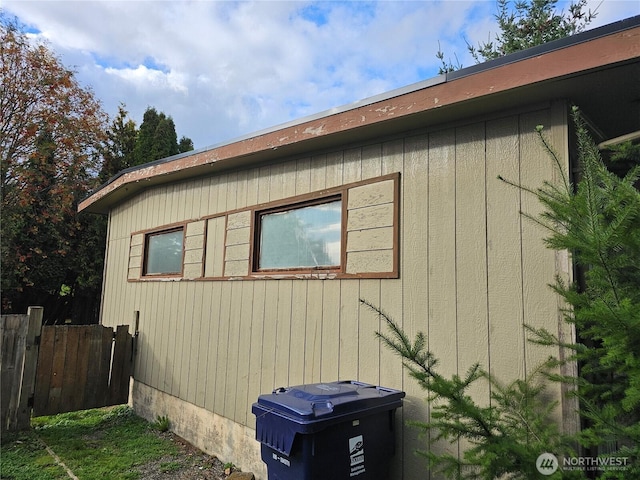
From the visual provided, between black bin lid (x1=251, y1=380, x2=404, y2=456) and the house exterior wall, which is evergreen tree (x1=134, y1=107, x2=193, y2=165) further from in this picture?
black bin lid (x1=251, y1=380, x2=404, y2=456)

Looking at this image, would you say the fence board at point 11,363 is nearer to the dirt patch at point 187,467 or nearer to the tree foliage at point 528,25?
the dirt patch at point 187,467

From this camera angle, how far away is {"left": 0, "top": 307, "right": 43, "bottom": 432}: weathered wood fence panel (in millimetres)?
4582

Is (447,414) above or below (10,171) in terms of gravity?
below

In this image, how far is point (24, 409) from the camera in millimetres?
4684

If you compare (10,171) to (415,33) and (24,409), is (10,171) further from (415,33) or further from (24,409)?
(415,33)

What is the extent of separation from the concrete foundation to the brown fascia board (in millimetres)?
2641

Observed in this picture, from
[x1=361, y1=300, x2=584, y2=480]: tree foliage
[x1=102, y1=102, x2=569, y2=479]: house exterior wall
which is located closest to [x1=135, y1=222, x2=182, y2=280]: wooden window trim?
[x1=102, y1=102, x2=569, y2=479]: house exterior wall

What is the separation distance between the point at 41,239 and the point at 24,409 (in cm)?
711

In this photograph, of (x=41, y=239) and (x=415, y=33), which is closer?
(x=415, y=33)

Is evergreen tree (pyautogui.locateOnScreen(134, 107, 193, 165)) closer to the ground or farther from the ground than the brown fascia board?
farther from the ground

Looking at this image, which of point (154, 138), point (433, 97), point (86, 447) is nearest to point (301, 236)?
point (433, 97)

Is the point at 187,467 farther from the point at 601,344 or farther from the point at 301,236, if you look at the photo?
the point at 601,344

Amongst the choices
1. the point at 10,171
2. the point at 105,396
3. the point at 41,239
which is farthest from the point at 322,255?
the point at 10,171

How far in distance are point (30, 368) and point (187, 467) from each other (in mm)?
2387
